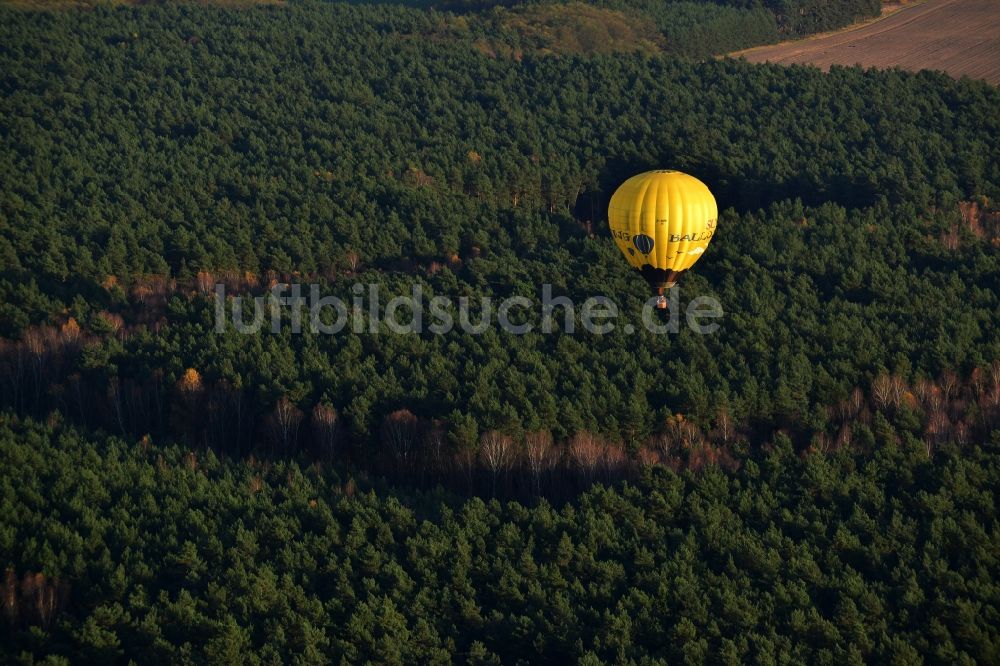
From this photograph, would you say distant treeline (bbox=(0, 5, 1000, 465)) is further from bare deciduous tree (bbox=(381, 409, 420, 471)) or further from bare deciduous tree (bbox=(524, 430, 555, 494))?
bare deciduous tree (bbox=(524, 430, 555, 494))

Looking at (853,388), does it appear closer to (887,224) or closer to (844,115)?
(887,224)

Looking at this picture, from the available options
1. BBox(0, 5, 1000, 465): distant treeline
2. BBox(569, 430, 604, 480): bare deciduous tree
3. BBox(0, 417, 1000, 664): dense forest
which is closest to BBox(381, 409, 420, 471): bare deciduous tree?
BBox(0, 5, 1000, 465): distant treeline

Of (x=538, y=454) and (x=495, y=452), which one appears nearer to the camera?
(x=538, y=454)

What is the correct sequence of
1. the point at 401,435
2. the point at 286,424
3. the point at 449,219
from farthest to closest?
the point at 449,219 → the point at 286,424 → the point at 401,435

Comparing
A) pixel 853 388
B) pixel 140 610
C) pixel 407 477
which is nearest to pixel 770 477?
pixel 853 388

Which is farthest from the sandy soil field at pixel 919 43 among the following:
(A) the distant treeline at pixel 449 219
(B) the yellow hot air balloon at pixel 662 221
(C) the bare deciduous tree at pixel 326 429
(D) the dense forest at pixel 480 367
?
(C) the bare deciduous tree at pixel 326 429

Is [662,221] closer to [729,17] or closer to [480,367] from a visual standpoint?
[480,367]

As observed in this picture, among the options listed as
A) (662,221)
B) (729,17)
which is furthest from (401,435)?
(729,17)

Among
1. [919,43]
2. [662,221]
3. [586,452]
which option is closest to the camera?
[662,221]
